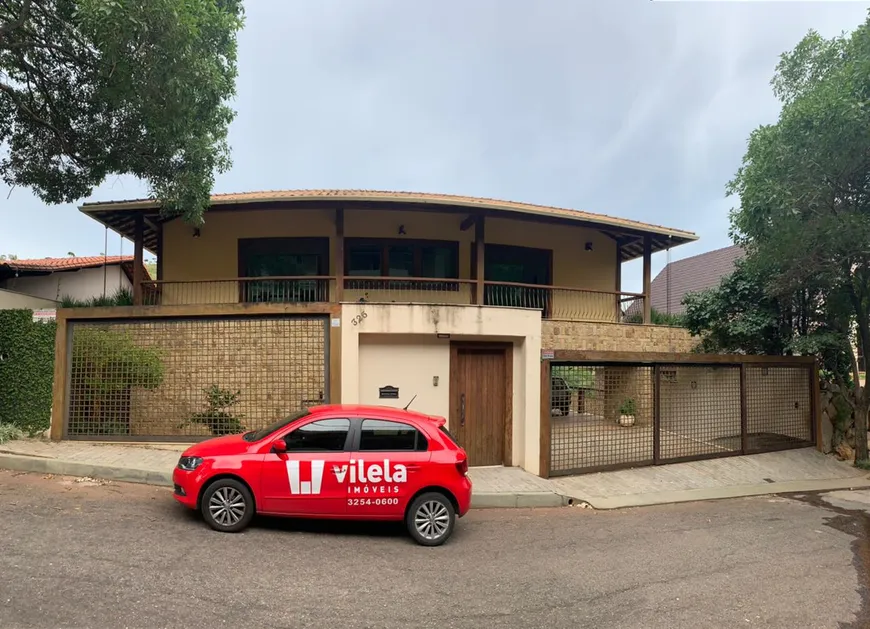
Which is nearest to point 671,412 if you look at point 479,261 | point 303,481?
point 479,261

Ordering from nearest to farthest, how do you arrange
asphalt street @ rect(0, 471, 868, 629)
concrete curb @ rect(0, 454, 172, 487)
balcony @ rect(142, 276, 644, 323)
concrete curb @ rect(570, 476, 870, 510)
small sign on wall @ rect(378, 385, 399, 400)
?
asphalt street @ rect(0, 471, 868, 629), concrete curb @ rect(0, 454, 172, 487), concrete curb @ rect(570, 476, 870, 510), small sign on wall @ rect(378, 385, 399, 400), balcony @ rect(142, 276, 644, 323)

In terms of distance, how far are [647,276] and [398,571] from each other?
10.7 meters

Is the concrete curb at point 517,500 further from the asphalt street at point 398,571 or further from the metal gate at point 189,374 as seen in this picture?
the metal gate at point 189,374

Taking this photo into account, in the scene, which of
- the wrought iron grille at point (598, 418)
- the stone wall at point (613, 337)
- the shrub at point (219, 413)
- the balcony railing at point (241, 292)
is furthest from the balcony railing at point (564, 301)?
the shrub at point (219, 413)

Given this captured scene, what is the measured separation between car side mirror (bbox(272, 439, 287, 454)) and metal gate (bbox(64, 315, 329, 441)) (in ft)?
10.1

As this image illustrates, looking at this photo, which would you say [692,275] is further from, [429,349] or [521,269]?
[429,349]

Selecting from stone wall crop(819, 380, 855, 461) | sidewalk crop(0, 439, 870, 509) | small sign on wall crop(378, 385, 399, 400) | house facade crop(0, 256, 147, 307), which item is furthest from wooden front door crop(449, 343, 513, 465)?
house facade crop(0, 256, 147, 307)

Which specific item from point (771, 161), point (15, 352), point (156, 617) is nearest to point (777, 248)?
point (771, 161)

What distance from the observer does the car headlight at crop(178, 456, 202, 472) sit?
540 cm

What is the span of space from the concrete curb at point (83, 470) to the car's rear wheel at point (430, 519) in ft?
12.2

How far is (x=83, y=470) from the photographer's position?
7.08 meters

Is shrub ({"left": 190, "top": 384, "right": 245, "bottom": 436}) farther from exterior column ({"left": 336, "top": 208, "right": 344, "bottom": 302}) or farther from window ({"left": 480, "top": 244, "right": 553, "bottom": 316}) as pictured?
window ({"left": 480, "top": 244, "right": 553, "bottom": 316})

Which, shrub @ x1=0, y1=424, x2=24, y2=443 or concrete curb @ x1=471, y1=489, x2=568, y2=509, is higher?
shrub @ x1=0, y1=424, x2=24, y2=443

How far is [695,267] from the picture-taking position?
88.3 feet
